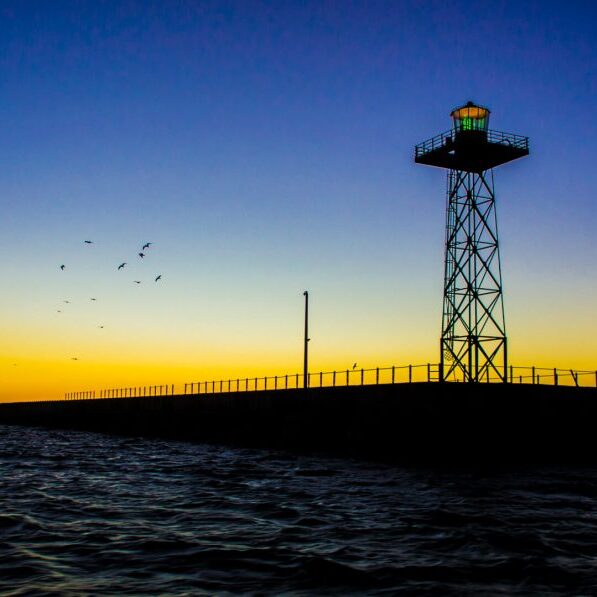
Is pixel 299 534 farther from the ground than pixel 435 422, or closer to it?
closer to it

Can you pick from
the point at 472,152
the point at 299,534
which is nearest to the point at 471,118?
the point at 472,152

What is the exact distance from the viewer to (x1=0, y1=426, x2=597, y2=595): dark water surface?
1034 cm

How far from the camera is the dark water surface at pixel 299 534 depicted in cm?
1034

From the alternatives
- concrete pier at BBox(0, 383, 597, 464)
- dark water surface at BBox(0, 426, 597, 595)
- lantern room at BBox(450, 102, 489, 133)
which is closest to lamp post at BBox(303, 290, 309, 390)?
concrete pier at BBox(0, 383, 597, 464)

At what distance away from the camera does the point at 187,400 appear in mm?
64938

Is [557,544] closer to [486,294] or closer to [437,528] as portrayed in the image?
[437,528]

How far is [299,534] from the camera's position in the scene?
551 inches

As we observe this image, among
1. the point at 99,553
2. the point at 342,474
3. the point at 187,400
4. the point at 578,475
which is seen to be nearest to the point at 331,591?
the point at 99,553

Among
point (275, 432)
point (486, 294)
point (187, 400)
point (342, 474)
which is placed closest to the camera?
point (342, 474)

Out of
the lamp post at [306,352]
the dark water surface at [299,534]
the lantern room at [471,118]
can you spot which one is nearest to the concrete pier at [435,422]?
the lamp post at [306,352]

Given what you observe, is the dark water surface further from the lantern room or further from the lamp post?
the lantern room

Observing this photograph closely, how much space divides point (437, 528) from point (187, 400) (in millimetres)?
52011

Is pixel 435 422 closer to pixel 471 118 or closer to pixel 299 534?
pixel 471 118

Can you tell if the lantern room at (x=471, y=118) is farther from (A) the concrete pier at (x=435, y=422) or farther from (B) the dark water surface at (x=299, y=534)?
(B) the dark water surface at (x=299, y=534)
